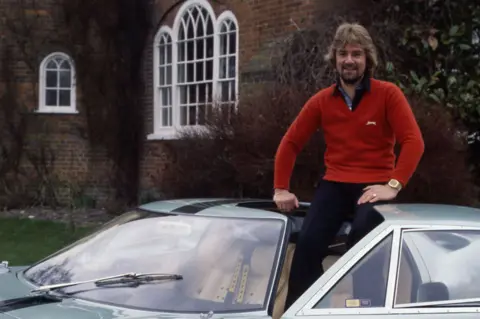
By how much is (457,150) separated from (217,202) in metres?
4.20

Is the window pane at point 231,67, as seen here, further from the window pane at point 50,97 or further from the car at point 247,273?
the car at point 247,273

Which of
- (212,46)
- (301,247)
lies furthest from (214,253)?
(212,46)

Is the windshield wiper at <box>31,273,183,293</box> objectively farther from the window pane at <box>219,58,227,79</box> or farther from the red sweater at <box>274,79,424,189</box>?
the window pane at <box>219,58,227,79</box>

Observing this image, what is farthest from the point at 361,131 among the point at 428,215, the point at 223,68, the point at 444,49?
the point at 223,68

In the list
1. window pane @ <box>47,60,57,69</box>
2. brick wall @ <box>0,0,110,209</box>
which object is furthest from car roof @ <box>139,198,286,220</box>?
window pane @ <box>47,60,57,69</box>

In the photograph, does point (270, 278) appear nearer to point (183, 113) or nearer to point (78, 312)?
point (78, 312)

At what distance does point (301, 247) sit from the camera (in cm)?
381

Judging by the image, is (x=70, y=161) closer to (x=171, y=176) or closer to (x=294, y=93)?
(x=171, y=176)

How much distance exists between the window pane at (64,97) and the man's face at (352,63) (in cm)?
1085

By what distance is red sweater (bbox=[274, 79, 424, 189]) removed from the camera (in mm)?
3973

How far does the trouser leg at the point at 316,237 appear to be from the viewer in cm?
377

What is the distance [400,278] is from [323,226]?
2.45 feet

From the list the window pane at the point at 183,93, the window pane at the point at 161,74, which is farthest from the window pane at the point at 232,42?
the window pane at the point at 161,74

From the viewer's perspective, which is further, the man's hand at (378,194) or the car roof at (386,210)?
the man's hand at (378,194)
